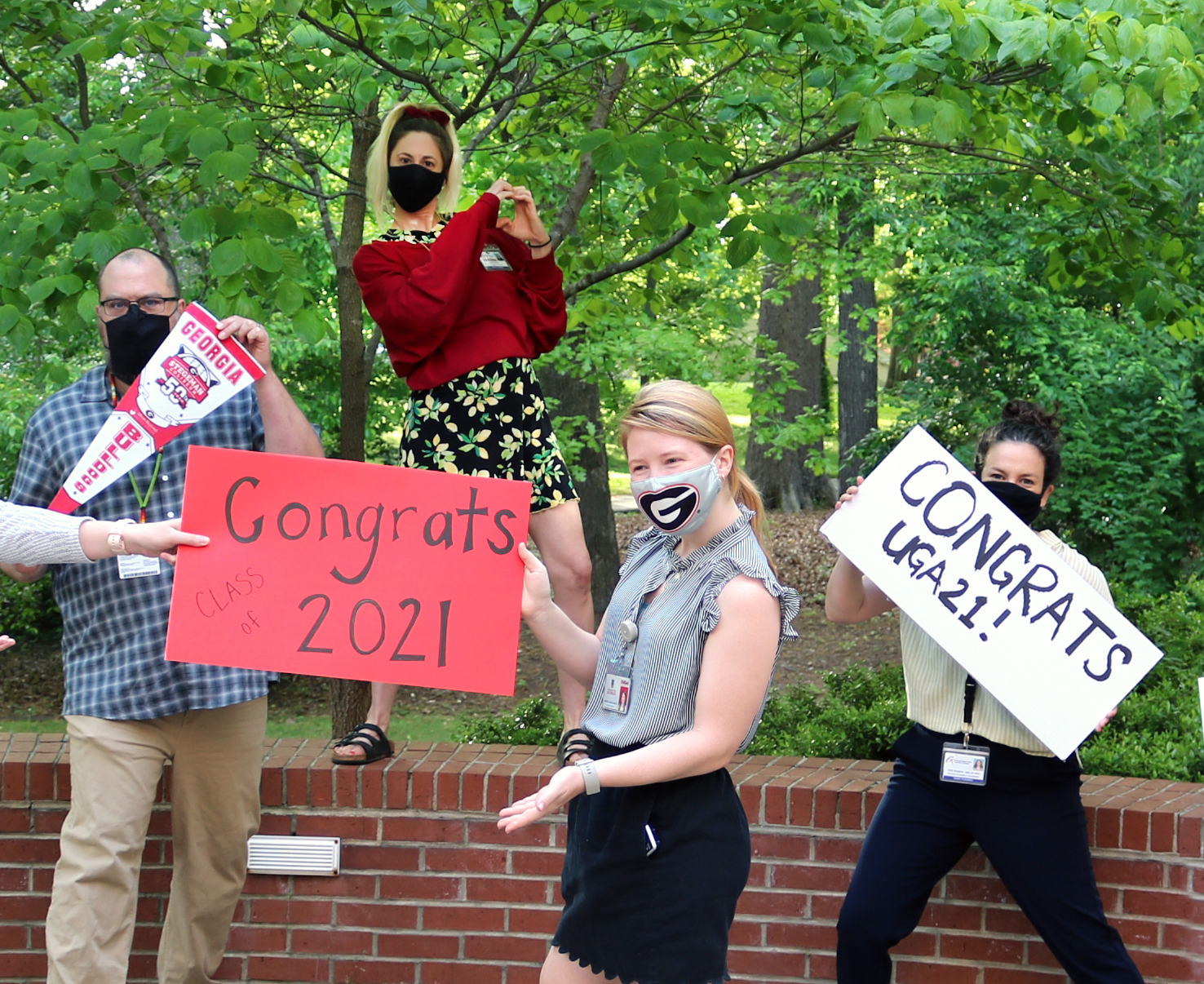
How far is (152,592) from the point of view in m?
3.34

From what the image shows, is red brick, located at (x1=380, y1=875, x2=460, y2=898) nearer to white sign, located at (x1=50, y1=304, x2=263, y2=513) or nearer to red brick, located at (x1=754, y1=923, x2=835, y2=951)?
red brick, located at (x1=754, y1=923, x2=835, y2=951)

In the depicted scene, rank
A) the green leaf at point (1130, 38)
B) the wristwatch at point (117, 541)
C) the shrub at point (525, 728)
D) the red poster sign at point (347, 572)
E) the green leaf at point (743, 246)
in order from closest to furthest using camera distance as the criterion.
A: the red poster sign at point (347, 572)
the wristwatch at point (117, 541)
the green leaf at point (1130, 38)
the shrub at point (525, 728)
the green leaf at point (743, 246)

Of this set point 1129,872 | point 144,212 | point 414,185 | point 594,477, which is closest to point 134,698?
point 414,185

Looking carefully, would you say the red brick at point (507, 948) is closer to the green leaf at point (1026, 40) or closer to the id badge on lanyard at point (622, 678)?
the id badge on lanyard at point (622, 678)

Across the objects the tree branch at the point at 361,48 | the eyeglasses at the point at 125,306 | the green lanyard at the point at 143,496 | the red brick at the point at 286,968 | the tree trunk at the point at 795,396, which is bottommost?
the red brick at the point at 286,968

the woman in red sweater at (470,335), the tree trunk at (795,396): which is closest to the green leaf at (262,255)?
the woman in red sweater at (470,335)

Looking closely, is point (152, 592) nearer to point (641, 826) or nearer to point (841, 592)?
point (641, 826)

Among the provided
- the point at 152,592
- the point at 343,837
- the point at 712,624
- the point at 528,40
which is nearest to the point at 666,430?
the point at 712,624

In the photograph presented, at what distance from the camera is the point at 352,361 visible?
518 cm

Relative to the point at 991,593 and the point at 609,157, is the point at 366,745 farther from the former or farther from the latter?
the point at 609,157

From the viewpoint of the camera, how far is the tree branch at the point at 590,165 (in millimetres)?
5355

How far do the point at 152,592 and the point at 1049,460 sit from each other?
97.1 inches

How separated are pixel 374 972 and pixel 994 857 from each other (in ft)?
6.63

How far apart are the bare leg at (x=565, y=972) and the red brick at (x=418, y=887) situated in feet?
3.98
